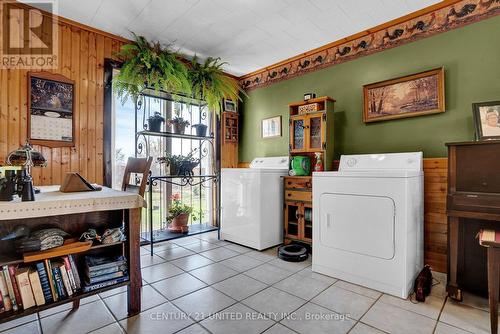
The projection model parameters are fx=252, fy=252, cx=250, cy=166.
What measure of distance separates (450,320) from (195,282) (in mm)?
1857

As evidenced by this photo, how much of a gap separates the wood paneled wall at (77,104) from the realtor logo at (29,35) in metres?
0.08

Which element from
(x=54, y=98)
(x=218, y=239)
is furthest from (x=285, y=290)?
(x=54, y=98)

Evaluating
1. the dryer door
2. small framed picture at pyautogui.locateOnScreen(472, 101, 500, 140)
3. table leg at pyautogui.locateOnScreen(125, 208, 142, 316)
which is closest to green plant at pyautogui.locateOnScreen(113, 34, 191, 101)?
table leg at pyautogui.locateOnScreen(125, 208, 142, 316)

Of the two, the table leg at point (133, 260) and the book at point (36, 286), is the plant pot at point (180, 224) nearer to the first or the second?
the table leg at point (133, 260)

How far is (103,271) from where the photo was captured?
1.62 metres

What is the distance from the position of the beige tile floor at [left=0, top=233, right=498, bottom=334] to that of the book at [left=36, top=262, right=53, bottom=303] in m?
0.28

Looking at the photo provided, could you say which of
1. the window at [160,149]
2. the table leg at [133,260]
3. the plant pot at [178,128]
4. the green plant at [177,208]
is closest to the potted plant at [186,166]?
the window at [160,149]

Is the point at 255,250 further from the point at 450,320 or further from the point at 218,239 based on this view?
the point at 450,320

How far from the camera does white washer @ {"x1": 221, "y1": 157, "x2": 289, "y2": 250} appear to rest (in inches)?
118

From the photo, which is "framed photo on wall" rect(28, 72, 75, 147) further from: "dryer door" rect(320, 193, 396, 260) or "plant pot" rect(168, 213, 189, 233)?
"dryer door" rect(320, 193, 396, 260)

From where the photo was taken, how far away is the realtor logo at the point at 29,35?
240 centimetres

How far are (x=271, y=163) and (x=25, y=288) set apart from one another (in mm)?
2918

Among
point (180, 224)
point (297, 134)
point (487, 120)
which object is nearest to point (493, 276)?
point (487, 120)

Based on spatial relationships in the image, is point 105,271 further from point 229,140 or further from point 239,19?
point 229,140
